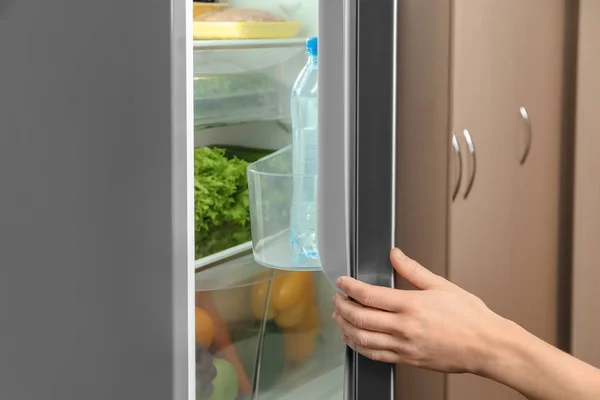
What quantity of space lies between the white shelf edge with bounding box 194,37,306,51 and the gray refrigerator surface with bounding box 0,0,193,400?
12.7 inches

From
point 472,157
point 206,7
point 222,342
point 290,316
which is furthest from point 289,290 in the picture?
point 206,7

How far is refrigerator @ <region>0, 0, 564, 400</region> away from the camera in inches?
30.7

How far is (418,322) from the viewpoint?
96 centimetres

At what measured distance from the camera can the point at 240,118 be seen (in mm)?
1279

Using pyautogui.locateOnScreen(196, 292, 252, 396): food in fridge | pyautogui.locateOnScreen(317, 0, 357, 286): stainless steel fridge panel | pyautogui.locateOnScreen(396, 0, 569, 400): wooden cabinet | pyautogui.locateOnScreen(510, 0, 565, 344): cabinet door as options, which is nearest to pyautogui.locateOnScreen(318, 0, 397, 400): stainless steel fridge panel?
pyautogui.locateOnScreen(317, 0, 357, 286): stainless steel fridge panel

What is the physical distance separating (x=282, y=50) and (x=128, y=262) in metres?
0.63

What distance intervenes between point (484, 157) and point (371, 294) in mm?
472

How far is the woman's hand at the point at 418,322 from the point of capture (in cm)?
93

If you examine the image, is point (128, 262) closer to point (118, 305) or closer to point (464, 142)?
point (118, 305)

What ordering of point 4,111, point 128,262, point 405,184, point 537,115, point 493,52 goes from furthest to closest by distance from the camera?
Answer: point 537,115, point 493,52, point 405,184, point 4,111, point 128,262

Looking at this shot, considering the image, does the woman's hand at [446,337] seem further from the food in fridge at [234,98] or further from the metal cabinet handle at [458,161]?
the food in fridge at [234,98]

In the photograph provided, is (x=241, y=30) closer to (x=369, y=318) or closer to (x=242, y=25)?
(x=242, y=25)

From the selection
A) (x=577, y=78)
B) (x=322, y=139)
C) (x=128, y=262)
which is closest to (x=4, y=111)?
(x=128, y=262)

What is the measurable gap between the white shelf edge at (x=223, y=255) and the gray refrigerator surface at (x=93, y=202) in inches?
12.9
